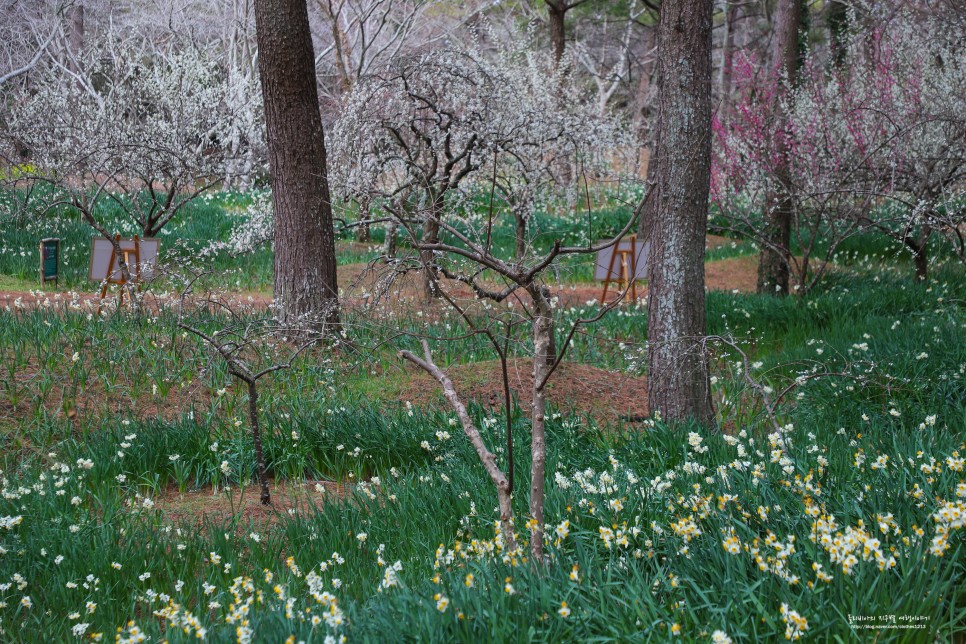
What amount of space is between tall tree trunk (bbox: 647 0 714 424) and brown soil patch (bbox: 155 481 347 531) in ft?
6.71

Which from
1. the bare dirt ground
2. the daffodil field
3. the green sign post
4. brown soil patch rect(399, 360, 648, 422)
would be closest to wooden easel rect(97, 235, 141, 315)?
the bare dirt ground

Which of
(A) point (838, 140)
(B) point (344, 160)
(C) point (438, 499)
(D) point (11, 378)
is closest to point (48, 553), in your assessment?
(C) point (438, 499)

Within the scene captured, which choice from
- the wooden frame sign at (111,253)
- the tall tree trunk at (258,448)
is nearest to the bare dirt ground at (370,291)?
the wooden frame sign at (111,253)

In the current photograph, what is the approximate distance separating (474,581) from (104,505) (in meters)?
2.23

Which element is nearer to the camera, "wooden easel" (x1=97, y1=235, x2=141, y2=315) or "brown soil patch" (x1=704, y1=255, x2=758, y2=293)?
"wooden easel" (x1=97, y1=235, x2=141, y2=315)

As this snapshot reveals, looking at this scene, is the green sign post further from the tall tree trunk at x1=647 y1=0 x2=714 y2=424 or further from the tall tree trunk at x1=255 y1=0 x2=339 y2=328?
the tall tree trunk at x1=647 y1=0 x2=714 y2=424

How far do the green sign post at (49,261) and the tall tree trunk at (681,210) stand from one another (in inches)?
288

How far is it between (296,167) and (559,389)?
2.89 metres

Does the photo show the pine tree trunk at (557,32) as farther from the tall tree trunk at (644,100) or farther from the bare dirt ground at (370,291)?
the tall tree trunk at (644,100)

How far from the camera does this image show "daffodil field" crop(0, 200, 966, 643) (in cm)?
234

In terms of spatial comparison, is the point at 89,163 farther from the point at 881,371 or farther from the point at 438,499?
the point at 881,371

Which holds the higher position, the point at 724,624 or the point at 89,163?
the point at 89,163

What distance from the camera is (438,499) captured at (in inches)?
143

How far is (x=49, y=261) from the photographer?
30.8 feet
